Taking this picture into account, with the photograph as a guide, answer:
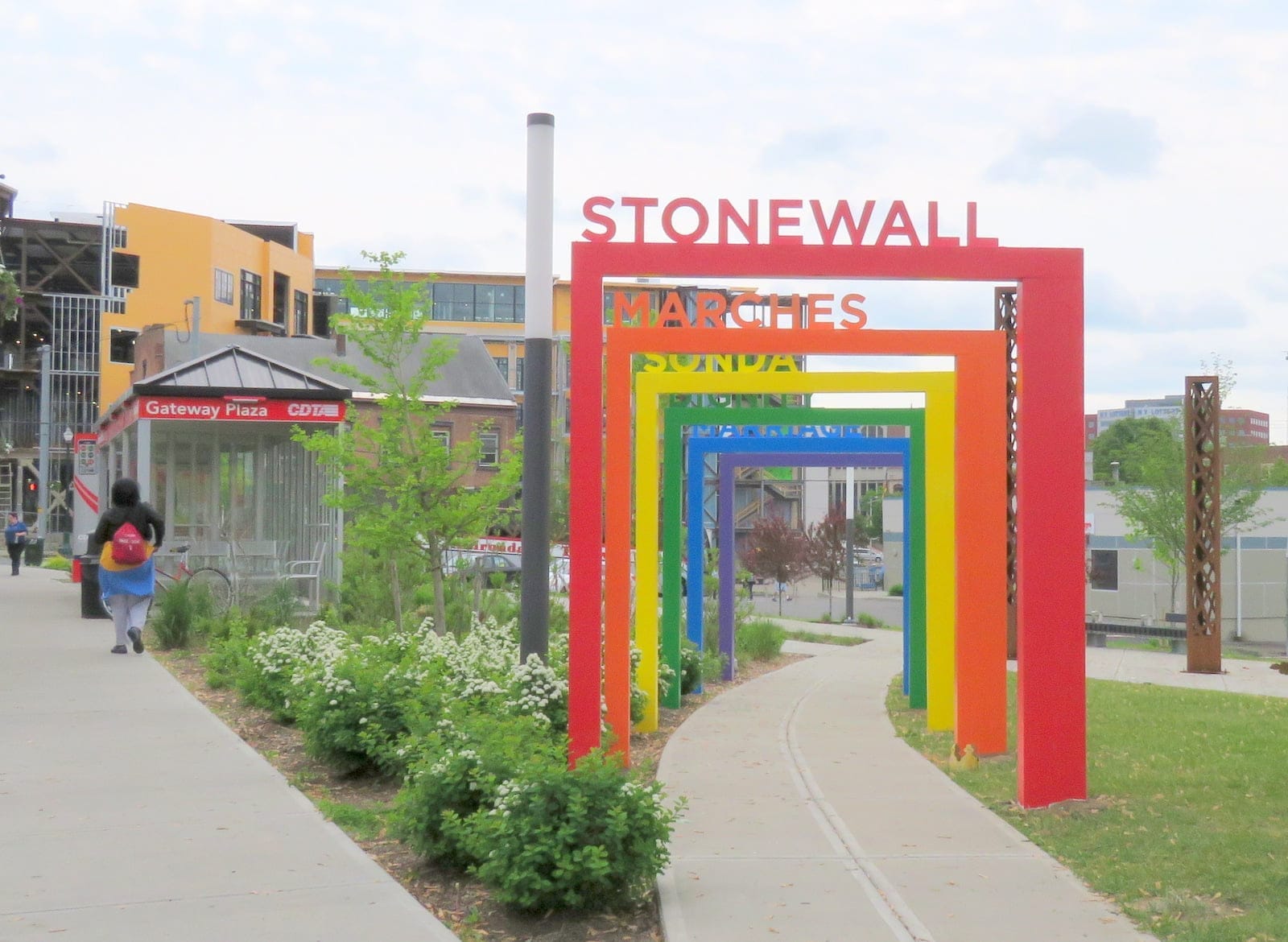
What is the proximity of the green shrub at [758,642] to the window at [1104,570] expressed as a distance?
2657 cm

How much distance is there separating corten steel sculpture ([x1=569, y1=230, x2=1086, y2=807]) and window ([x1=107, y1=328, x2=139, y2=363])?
58.3 m

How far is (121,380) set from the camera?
63.5m

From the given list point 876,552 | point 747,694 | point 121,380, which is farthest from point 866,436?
point 876,552

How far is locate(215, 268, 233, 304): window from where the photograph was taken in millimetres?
62406

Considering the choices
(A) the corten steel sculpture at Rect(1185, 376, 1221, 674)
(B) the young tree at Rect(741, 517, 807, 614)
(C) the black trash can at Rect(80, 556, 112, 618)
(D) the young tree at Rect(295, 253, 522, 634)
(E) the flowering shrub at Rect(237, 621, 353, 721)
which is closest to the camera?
(E) the flowering shrub at Rect(237, 621, 353, 721)

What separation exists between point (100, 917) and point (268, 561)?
1494cm

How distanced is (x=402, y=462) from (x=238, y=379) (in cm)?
518

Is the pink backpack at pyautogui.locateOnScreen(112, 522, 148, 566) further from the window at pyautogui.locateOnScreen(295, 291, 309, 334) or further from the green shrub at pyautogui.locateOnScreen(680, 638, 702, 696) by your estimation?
the window at pyautogui.locateOnScreen(295, 291, 309, 334)

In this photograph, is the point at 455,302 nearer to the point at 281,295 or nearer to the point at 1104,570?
the point at 281,295

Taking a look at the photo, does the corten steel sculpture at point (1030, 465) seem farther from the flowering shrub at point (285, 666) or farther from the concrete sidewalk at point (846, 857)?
the flowering shrub at point (285, 666)

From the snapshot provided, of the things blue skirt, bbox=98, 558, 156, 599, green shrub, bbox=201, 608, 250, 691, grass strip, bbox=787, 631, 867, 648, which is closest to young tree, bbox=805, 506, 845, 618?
grass strip, bbox=787, 631, 867, 648

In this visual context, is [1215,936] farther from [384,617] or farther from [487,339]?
[487,339]

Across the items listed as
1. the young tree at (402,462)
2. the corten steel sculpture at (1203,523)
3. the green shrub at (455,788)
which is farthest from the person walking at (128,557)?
the corten steel sculpture at (1203,523)

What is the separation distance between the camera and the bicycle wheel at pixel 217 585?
15.8 m
